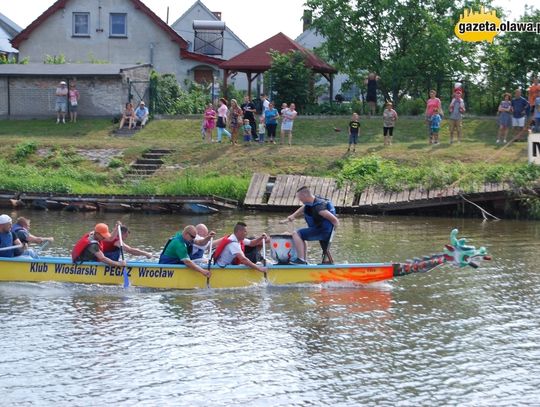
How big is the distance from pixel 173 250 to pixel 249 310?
234cm

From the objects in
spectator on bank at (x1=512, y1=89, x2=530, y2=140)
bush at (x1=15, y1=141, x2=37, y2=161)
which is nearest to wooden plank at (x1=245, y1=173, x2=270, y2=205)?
spectator on bank at (x1=512, y1=89, x2=530, y2=140)

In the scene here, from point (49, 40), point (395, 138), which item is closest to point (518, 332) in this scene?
point (395, 138)

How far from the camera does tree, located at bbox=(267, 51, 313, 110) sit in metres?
41.2

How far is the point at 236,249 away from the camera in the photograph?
18594mm

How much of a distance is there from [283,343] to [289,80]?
1069 inches

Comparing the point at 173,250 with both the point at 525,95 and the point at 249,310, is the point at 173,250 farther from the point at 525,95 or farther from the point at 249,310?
the point at 525,95

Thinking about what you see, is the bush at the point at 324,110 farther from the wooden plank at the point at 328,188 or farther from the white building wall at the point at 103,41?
the white building wall at the point at 103,41

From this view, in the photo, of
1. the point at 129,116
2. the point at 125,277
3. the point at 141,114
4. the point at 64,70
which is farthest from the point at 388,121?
the point at 125,277

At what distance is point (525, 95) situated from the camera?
39.2m

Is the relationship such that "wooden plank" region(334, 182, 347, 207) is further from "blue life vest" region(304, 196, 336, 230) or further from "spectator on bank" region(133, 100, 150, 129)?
"spectator on bank" region(133, 100, 150, 129)

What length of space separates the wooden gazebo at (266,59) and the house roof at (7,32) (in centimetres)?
1970

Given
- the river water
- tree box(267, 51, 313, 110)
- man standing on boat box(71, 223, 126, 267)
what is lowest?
the river water

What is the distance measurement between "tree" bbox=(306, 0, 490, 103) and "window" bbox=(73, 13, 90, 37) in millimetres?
14419

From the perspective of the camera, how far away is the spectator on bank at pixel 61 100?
41.5 metres
